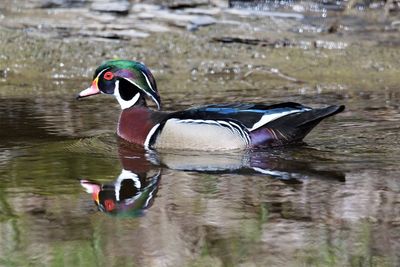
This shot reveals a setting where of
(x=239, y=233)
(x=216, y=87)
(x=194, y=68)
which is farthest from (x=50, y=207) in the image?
(x=194, y=68)

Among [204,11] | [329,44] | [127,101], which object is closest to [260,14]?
[204,11]

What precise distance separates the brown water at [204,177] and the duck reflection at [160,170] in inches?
0.6

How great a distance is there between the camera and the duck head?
906 cm

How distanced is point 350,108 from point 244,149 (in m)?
2.30

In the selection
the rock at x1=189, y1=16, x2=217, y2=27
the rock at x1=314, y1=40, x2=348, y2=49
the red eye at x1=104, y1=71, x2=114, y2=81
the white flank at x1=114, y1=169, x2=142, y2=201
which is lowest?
the rock at x1=314, y1=40, x2=348, y2=49

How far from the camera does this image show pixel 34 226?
5.93 metres

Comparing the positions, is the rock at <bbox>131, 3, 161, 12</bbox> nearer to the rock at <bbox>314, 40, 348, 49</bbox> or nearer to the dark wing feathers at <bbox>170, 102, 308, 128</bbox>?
the rock at <bbox>314, 40, 348, 49</bbox>

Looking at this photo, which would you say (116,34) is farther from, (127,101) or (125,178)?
(125,178)

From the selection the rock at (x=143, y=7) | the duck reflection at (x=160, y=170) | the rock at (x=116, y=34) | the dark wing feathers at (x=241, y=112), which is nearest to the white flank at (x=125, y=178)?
the duck reflection at (x=160, y=170)

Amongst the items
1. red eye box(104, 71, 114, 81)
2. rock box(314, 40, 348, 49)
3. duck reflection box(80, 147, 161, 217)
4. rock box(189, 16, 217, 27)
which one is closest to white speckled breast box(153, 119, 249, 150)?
duck reflection box(80, 147, 161, 217)

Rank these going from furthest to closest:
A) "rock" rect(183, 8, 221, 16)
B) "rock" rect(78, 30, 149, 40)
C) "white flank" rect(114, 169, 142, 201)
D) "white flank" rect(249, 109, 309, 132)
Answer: "rock" rect(183, 8, 221, 16)
"rock" rect(78, 30, 149, 40)
"white flank" rect(249, 109, 309, 132)
"white flank" rect(114, 169, 142, 201)

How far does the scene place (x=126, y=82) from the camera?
9227 millimetres

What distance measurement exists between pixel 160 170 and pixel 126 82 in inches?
71.1

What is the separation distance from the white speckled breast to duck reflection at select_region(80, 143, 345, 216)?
0.31 feet
